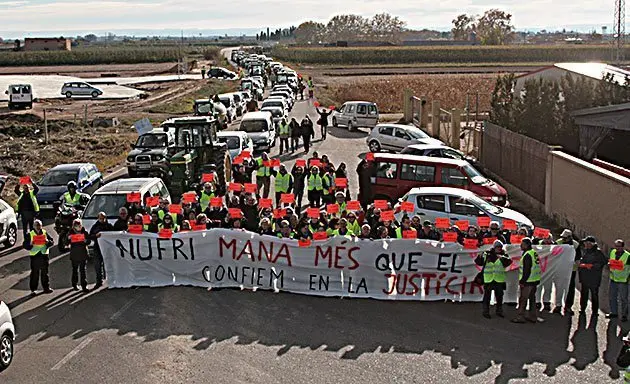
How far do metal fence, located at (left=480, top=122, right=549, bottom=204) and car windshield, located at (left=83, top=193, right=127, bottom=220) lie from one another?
473 inches

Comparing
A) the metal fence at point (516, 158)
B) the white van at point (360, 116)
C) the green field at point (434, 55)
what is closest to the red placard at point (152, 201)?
the metal fence at point (516, 158)

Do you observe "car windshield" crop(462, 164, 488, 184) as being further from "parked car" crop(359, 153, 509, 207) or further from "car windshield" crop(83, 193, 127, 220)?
"car windshield" crop(83, 193, 127, 220)

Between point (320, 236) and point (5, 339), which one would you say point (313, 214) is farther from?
point (5, 339)

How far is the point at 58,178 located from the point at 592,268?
16.0 metres

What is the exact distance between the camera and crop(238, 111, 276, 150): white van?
113 feet

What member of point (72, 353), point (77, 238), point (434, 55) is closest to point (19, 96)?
point (77, 238)

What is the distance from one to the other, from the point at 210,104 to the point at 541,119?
22.5 m

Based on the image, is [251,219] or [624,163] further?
[624,163]

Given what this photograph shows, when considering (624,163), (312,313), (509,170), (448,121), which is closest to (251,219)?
(312,313)

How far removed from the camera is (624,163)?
83.1ft

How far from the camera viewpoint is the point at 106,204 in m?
18.1

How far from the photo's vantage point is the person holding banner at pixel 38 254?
14883 mm

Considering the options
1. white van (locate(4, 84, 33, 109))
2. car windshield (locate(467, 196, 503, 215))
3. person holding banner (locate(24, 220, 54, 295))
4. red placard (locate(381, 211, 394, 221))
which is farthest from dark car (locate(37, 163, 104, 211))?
white van (locate(4, 84, 33, 109))

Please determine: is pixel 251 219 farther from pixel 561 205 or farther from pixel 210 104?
pixel 210 104
